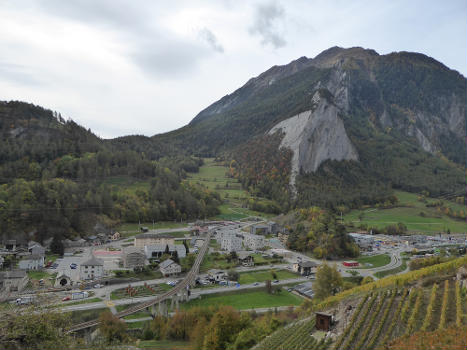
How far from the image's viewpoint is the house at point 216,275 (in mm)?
45353

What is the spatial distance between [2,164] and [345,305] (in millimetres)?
81789

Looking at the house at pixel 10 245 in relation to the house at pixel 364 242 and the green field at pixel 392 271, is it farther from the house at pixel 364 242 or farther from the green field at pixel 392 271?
the house at pixel 364 242

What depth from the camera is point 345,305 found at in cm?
2042

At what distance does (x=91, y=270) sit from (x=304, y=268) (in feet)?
94.9

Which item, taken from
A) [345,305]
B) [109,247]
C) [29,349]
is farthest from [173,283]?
[29,349]

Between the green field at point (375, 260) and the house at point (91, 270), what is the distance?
3925cm

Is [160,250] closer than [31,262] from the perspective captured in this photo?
No

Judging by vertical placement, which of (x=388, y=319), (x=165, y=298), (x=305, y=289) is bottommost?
(x=305, y=289)

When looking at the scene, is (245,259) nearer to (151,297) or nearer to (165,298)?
(151,297)

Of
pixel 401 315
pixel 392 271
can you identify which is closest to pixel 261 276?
pixel 392 271

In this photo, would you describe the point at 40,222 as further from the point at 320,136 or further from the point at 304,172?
the point at 320,136

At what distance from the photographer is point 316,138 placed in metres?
123

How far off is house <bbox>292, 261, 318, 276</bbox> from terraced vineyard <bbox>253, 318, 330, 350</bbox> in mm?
29749

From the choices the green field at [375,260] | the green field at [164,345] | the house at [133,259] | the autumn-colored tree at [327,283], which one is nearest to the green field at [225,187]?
the green field at [375,260]
